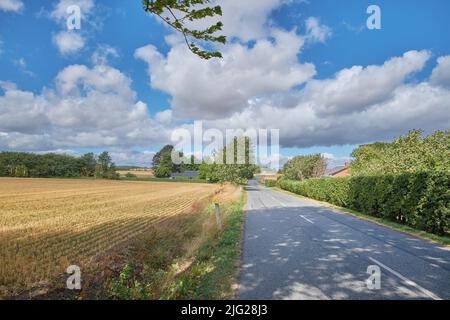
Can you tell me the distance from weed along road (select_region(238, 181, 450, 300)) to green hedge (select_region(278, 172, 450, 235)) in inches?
67.8

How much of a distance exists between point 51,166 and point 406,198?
348ft

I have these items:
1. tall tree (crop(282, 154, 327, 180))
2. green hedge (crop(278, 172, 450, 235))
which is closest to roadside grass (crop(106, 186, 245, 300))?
green hedge (crop(278, 172, 450, 235))

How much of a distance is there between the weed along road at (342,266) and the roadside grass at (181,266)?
51 cm

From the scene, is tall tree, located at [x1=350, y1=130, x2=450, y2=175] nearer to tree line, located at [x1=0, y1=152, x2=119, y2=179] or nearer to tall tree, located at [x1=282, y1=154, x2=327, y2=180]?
tall tree, located at [x1=282, y1=154, x2=327, y2=180]

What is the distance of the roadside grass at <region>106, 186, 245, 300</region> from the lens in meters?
5.68

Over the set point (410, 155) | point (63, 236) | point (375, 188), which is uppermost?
point (410, 155)

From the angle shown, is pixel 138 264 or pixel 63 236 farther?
pixel 63 236

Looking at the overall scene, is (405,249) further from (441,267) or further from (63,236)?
(63,236)
